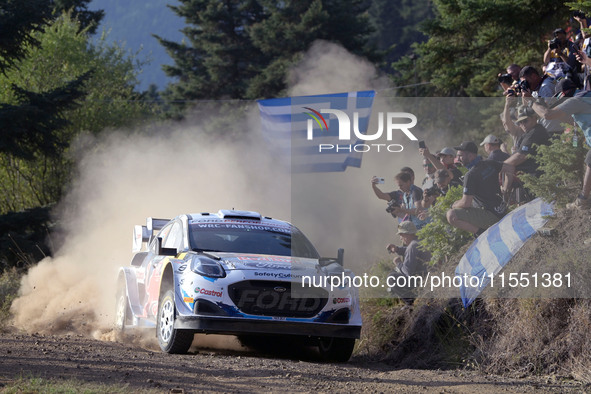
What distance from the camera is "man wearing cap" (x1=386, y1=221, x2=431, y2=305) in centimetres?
1156

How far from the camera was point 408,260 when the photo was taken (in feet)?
38.3

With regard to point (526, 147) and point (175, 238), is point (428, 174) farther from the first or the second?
point (175, 238)

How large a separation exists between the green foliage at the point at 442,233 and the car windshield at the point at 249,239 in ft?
5.01

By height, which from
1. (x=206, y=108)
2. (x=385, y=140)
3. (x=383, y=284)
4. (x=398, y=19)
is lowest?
(x=383, y=284)

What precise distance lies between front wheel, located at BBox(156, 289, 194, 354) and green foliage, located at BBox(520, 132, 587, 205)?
4231 millimetres

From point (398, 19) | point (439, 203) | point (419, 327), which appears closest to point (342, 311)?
point (419, 327)

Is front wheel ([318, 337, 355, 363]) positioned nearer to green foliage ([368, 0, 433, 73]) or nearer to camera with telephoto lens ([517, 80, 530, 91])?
camera with telephoto lens ([517, 80, 530, 91])

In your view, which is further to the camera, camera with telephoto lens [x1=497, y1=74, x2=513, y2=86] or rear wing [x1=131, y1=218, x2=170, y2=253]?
rear wing [x1=131, y1=218, x2=170, y2=253]

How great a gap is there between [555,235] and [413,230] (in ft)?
7.43

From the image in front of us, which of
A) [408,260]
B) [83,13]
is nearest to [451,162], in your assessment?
[408,260]

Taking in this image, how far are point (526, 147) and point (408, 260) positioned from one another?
234 cm

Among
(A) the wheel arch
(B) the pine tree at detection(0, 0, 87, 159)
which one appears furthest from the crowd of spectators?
(B) the pine tree at detection(0, 0, 87, 159)

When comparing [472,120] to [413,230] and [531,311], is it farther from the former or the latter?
[531,311]

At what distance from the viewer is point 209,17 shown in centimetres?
4906
